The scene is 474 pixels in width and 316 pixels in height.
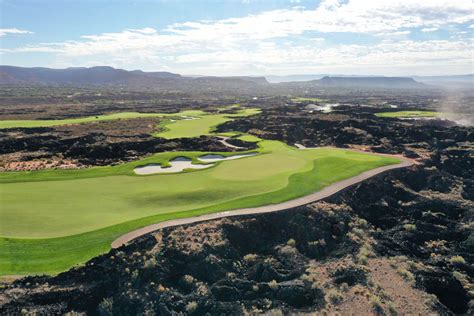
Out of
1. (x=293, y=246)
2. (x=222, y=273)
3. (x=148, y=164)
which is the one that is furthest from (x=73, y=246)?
(x=148, y=164)

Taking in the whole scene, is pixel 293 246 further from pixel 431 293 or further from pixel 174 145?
pixel 174 145

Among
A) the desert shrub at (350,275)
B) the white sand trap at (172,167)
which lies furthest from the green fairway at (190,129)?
the desert shrub at (350,275)

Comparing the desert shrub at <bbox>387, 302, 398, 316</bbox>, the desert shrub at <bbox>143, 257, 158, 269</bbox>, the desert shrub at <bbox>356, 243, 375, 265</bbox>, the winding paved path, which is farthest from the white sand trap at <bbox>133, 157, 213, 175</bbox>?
the desert shrub at <bbox>387, 302, 398, 316</bbox>

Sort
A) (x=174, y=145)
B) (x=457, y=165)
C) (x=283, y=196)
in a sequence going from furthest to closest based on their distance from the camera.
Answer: (x=174, y=145)
(x=457, y=165)
(x=283, y=196)

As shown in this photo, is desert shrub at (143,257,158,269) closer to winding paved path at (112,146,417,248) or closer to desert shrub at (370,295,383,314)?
winding paved path at (112,146,417,248)

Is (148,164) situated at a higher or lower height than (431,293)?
higher

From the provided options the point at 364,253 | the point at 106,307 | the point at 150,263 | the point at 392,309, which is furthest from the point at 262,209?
the point at 106,307
